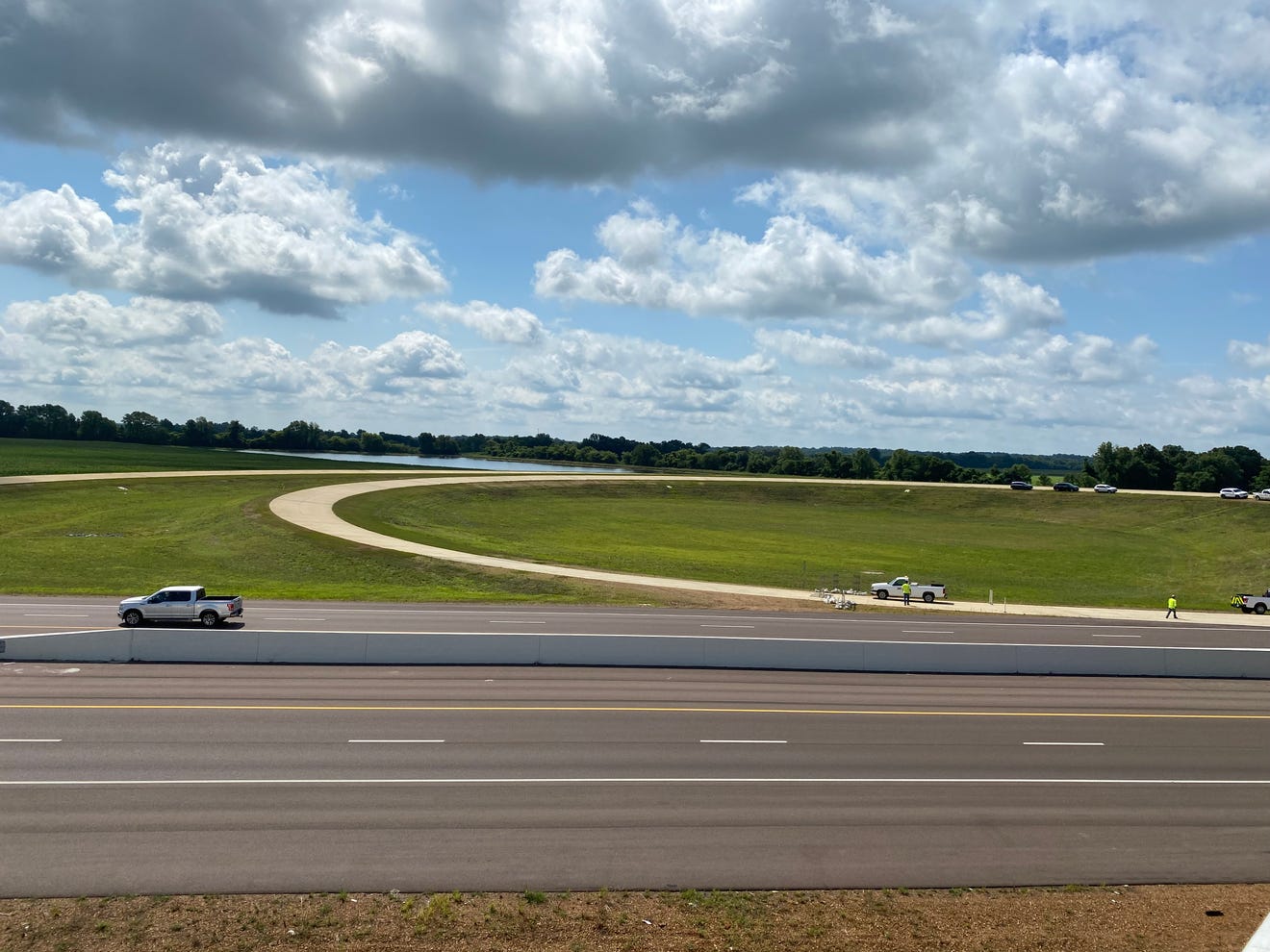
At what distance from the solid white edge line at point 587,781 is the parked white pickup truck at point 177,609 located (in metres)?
18.0

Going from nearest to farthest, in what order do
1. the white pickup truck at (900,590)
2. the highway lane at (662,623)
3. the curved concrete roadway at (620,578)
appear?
the highway lane at (662,623) → the curved concrete roadway at (620,578) → the white pickup truck at (900,590)

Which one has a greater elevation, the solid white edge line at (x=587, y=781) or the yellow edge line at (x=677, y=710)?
the solid white edge line at (x=587, y=781)

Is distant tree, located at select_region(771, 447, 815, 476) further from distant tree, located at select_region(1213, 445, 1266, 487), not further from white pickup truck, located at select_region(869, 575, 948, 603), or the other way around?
white pickup truck, located at select_region(869, 575, 948, 603)

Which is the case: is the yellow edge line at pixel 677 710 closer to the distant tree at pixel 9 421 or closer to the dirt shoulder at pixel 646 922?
the dirt shoulder at pixel 646 922

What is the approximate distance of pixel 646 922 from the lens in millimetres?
13273

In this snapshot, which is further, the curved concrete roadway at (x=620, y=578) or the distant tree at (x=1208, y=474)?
the distant tree at (x=1208, y=474)

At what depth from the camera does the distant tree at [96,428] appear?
189250 millimetres

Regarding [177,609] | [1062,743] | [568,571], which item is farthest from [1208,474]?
[177,609]

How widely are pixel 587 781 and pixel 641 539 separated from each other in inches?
2236

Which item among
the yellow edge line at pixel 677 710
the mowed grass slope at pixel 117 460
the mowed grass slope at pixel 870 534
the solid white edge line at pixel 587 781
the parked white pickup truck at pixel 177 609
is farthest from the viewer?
the mowed grass slope at pixel 117 460

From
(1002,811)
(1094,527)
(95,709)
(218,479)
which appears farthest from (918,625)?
(218,479)

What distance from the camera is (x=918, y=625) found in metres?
42.1

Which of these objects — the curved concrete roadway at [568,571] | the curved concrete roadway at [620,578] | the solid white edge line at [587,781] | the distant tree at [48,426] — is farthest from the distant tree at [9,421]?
the solid white edge line at [587,781]

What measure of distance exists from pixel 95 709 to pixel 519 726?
10458 millimetres
